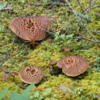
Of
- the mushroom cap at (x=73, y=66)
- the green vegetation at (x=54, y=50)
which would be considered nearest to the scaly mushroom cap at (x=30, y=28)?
the green vegetation at (x=54, y=50)

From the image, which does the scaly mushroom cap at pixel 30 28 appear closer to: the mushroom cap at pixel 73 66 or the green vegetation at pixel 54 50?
the green vegetation at pixel 54 50

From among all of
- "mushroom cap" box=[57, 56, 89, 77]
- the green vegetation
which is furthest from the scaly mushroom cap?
"mushroom cap" box=[57, 56, 89, 77]

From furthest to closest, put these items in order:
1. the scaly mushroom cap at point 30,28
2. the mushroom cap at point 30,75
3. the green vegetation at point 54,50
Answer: the scaly mushroom cap at point 30,28, the mushroom cap at point 30,75, the green vegetation at point 54,50

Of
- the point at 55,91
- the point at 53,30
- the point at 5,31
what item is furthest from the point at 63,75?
the point at 5,31

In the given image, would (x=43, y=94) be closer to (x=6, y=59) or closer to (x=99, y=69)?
(x=99, y=69)

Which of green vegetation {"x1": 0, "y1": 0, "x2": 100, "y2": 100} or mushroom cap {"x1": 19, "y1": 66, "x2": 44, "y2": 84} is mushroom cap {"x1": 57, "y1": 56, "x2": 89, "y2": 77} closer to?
green vegetation {"x1": 0, "y1": 0, "x2": 100, "y2": 100}

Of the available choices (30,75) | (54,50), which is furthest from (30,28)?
(30,75)
